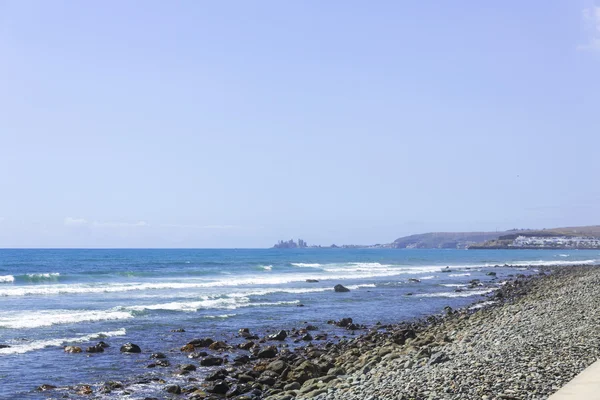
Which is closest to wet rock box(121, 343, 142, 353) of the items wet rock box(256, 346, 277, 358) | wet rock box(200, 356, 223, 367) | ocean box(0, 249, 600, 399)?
ocean box(0, 249, 600, 399)

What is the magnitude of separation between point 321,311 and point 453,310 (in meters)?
5.73

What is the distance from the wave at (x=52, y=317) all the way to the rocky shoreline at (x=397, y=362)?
5398 mm

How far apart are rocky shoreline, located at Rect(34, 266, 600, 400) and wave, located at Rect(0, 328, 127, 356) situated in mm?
1282

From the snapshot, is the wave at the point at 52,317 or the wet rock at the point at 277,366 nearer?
the wet rock at the point at 277,366

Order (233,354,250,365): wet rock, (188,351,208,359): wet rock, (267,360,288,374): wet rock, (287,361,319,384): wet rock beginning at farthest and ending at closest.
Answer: (188,351,208,359): wet rock, (233,354,250,365): wet rock, (267,360,288,374): wet rock, (287,361,319,384): wet rock

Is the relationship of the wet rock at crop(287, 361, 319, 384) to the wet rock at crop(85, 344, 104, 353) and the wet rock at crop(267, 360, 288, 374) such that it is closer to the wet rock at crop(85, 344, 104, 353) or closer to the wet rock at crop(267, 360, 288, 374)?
the wet rock at crop(267, 360, 288, 374)

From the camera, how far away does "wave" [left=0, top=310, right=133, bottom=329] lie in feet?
65.3

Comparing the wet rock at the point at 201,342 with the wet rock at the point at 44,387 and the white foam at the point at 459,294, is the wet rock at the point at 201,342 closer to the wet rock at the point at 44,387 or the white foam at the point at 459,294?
the wet rock at the point at 44,387

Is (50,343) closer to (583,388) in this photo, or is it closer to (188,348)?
(188,348)

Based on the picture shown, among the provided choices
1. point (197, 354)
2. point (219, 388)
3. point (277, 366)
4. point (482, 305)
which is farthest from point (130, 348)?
point (482, 305)

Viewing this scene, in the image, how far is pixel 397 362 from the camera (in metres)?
12.3

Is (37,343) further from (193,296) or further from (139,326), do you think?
(193,296)

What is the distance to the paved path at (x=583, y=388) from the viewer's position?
268 inches

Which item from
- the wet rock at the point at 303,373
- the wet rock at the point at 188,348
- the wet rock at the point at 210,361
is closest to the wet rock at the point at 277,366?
the wet rock at the point at 303,373
